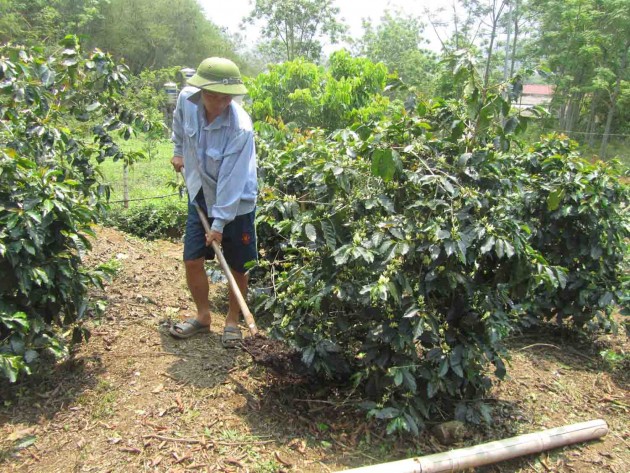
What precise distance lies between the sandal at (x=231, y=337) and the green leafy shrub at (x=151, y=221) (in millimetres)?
3343

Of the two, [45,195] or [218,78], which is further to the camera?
[218,78]

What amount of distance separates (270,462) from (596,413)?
2206 millimetres

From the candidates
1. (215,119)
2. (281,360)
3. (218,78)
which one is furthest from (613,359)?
(218,78)

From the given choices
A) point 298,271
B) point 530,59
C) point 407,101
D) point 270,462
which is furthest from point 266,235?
point 530,59

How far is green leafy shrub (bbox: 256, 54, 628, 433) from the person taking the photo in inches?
104

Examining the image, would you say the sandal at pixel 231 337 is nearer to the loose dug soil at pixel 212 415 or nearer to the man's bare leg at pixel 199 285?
the loose dug soil at pixel 212 415

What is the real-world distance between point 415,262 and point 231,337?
56.4 inches

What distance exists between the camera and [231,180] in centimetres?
322

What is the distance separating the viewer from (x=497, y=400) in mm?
3254

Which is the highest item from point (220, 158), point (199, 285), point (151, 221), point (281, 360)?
point (220, 158)

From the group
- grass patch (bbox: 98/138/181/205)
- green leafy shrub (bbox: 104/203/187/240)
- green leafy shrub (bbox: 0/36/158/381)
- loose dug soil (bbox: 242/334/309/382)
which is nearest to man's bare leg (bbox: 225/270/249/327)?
loose dug soil (bbox: 242/334/309/382)

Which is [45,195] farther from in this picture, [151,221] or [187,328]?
[151,221]

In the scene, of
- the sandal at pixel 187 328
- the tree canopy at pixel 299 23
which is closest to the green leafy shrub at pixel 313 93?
the sandal at pixel 187 328

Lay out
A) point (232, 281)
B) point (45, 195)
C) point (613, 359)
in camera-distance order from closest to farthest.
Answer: point (45, 195) → point (232, 281) → point (613, 359)
